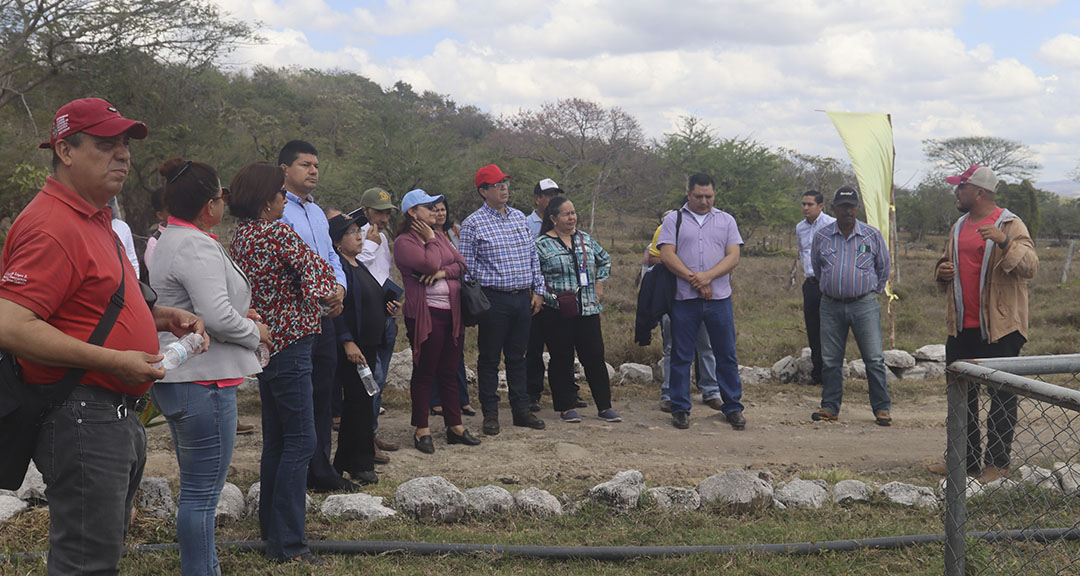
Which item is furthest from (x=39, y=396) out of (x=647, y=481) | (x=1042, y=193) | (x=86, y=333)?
(x=1042, y=193)

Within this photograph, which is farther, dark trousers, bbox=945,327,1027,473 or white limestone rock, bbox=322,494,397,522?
dark trousers, bbox=945,327,1027,473

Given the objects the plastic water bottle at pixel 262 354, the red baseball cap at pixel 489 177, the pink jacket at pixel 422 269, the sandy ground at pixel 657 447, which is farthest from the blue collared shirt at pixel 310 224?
the red baseball cap at pixel 489 177

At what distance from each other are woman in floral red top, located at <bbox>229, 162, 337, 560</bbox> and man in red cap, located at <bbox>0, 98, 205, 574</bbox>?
1088mm

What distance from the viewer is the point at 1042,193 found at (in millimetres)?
40312

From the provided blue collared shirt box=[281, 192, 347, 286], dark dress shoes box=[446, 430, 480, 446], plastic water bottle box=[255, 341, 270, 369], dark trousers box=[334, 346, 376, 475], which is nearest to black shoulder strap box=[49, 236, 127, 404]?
plastic water bottle box=[255, 341, 270, 369]

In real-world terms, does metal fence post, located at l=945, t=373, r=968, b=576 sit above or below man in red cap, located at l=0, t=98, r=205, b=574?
below

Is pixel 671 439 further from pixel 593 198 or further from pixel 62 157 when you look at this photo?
pixel 593 198

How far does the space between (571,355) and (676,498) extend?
8.34ft

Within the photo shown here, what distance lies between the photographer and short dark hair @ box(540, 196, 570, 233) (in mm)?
6732

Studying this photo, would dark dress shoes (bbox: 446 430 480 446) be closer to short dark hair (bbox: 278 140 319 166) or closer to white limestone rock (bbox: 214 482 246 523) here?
white limestone rock (bbox: 214 482 246 523)

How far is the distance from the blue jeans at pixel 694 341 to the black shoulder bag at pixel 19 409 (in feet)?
16.6

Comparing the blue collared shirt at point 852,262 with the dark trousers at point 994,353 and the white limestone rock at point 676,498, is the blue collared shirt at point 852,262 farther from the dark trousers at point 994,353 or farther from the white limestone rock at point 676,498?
the white limestone rock at point 676,498

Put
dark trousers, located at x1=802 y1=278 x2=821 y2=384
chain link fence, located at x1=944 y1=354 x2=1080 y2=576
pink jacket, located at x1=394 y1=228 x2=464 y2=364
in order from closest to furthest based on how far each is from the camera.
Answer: chain link fence, located at x1=944 y1=354 x2=1080 y2=576 → pink jacket, located at x1=394 y1=228 x2=464 y2=364 → dark trousers, located at x1=802 y1=278 x2=821 y2=384

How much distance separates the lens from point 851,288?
6586mm
